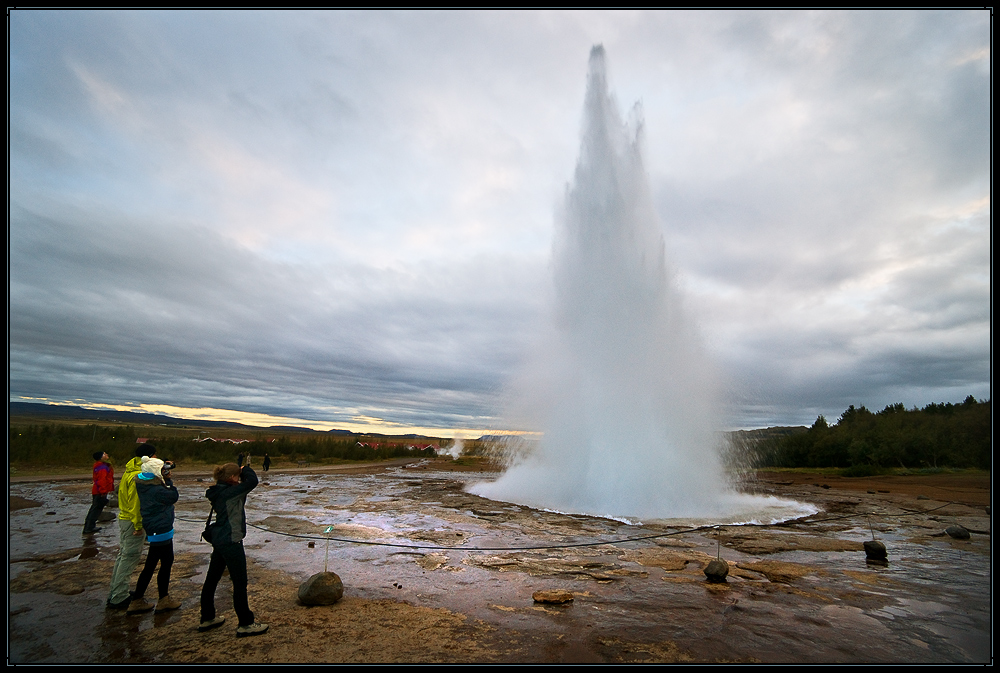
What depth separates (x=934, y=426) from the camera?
45969mm

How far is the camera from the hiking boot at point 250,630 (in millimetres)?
5320

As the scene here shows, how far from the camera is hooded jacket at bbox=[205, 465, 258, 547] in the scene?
5.25 m

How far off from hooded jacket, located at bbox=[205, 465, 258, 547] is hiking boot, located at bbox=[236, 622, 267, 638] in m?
1.00

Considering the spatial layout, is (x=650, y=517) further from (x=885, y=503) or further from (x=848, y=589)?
(x=885, y=503)

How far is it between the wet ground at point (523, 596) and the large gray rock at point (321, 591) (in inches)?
7.6

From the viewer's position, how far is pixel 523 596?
287 inches

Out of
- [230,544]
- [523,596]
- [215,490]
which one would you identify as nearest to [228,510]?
[215,490]

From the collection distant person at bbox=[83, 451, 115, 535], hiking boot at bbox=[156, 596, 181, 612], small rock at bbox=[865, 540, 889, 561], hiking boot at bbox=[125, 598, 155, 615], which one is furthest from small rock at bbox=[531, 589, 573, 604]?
distant person at bbox=[83, 451, 115, 535]

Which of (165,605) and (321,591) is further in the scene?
(321,591)

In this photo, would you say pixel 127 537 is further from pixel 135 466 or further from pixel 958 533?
pixel 958 533

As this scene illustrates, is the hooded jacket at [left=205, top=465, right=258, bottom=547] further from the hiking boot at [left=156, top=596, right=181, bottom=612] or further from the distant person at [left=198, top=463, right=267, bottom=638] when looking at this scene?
the hiking boot at [left=156, top=596, right=181, bottom=612]

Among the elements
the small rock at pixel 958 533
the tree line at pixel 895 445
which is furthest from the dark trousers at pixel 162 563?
the tree line at pixel 895 445

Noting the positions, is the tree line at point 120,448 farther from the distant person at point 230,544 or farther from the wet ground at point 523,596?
the distant person at point 230,544

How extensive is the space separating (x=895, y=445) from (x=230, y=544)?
58651 millimetres
